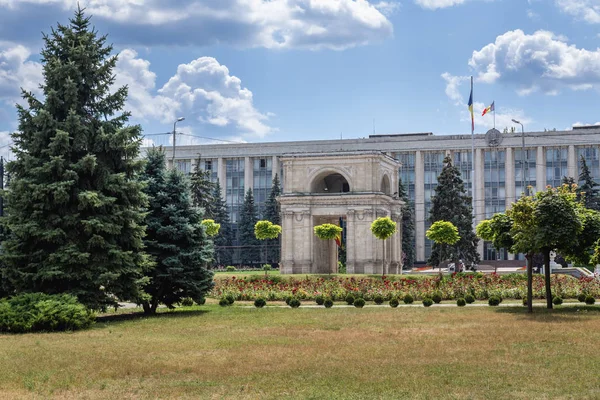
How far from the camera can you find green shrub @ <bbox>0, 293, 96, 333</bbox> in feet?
82.9

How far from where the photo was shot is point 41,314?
2536 centimetres

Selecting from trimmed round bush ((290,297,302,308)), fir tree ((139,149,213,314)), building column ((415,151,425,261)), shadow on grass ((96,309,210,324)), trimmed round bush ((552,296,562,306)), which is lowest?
shadow on grass ((96,309,210,324))

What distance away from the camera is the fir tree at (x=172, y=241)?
33.5m

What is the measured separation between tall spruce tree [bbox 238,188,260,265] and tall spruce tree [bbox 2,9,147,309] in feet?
225

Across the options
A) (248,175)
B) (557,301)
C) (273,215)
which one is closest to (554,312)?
(557,301)

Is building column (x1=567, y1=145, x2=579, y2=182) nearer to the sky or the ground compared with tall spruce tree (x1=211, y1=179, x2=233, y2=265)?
nearer to the sky

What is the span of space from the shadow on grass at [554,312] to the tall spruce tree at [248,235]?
222 feet

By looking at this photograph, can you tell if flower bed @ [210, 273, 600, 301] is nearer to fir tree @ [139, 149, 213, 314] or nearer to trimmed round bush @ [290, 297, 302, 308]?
trimmed round bush @ [290, 297, 302, 308]

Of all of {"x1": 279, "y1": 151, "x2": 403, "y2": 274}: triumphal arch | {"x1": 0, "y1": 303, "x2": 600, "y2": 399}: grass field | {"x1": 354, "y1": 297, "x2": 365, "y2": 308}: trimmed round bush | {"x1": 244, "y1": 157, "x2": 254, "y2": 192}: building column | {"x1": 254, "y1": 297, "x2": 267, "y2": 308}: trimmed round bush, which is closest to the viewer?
{"x1": 0, "y1": 303, "x2": 600, "y2": 399}: grass field

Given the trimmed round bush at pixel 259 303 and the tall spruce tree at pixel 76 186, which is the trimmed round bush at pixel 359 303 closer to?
the trimmed round bush at pixel 259 303

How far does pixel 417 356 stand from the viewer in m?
19.3

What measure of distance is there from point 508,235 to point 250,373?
19.8m

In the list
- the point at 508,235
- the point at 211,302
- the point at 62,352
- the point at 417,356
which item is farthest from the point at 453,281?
the point at 62,352

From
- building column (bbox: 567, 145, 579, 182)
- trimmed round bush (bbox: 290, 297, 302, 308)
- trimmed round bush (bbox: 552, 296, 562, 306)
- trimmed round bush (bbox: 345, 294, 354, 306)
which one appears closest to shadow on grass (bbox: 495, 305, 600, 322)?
trimmed round bush (bbox: 552, 296, 562, 306)
